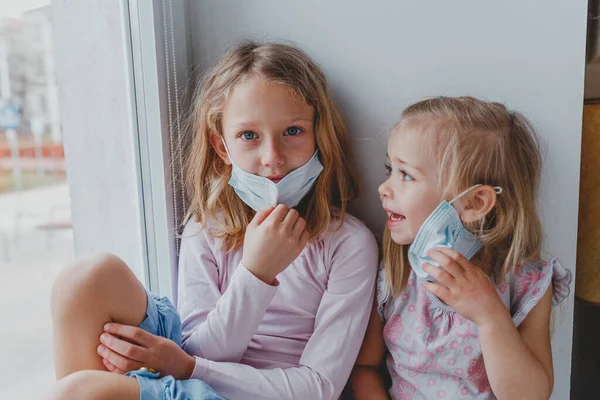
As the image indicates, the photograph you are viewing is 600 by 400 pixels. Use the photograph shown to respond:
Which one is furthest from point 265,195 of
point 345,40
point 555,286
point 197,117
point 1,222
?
point 555,286

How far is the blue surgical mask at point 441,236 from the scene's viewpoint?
932mm

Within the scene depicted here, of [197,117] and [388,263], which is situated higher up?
[197,117]

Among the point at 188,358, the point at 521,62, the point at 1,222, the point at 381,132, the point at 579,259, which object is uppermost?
the point at 521,62

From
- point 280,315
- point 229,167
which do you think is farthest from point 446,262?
point 229,167

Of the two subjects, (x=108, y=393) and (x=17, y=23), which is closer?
(x=108, y=393)

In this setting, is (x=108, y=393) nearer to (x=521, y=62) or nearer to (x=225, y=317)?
(x=225, y=317)

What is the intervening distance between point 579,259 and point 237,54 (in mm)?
780

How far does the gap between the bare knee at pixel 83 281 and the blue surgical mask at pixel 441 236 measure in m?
0.49

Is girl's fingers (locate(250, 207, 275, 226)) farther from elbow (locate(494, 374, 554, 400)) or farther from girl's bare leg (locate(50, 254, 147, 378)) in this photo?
elbow (locate(494, 374, 554, 400))

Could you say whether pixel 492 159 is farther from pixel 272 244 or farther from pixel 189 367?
pixel 189 367

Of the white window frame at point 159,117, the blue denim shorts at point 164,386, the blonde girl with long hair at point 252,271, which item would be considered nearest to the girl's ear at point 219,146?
the blonde girl with long hair at point 252,271

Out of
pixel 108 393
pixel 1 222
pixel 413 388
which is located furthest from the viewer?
pixel 413 388

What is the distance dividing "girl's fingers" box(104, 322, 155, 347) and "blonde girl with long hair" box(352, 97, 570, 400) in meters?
0.44

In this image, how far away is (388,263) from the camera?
106 cm
